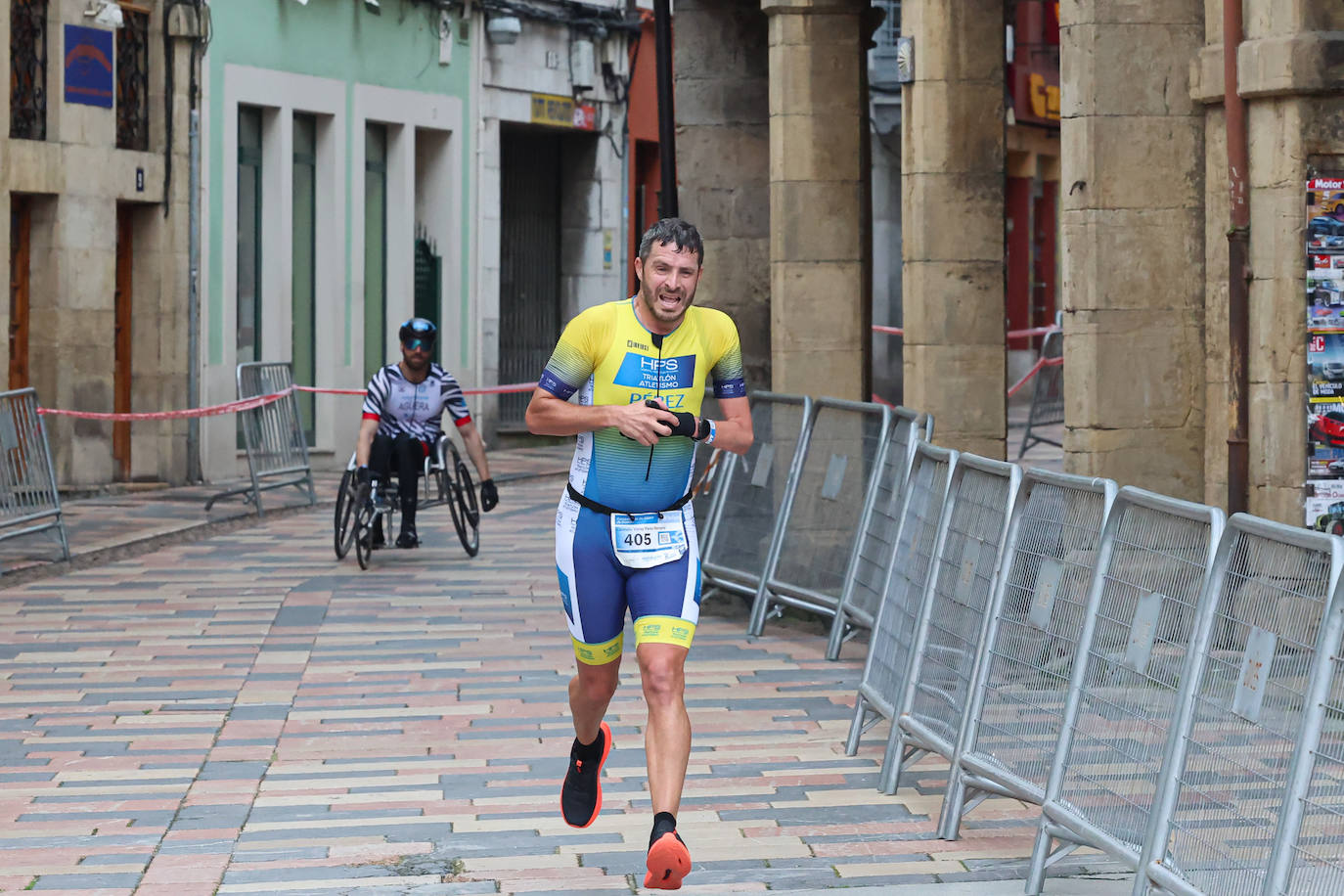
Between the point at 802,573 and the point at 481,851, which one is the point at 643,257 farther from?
the point at 802,573

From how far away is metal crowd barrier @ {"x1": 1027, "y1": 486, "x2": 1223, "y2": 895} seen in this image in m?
5.85

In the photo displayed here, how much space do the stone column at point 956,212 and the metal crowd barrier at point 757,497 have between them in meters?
0.71

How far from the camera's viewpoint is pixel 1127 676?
6098 millimetres

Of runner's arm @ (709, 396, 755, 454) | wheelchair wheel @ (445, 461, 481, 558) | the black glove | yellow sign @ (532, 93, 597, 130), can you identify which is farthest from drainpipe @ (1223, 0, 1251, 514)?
yellow sign @ (532, 93, 597, 130)

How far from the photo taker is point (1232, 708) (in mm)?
5398

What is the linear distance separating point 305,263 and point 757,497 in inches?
526

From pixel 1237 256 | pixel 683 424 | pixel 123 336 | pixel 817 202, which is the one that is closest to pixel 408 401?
pixel 817 202

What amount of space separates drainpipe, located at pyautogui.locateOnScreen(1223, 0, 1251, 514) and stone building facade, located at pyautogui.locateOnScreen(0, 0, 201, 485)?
39.2 feet

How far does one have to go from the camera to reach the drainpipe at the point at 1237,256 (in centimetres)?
967

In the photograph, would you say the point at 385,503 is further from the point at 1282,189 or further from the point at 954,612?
the point at 954,612

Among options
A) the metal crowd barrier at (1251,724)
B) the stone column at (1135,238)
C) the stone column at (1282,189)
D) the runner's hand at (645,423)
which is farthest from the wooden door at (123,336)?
the metal crowd barrier at (1251,724)

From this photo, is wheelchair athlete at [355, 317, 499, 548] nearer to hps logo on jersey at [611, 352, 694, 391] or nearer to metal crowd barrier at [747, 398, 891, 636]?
metal crowd barrier at [747, 398, 891, 636]

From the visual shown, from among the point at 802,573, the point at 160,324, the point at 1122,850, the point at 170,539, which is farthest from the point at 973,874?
the point at 160,324

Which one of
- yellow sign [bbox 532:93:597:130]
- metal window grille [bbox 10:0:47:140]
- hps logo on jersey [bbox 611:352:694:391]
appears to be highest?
yellow sign [bbox 532:93:597:130]
